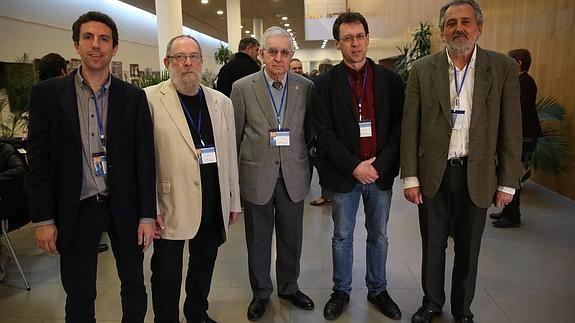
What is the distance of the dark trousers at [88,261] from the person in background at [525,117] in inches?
135

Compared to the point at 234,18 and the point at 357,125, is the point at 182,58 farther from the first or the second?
the point at 234,18

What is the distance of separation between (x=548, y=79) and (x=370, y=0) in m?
11.7

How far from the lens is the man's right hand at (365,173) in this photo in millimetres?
2150

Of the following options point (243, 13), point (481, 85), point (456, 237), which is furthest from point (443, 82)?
point (243, 13)

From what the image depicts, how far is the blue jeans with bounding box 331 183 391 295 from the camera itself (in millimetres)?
2320

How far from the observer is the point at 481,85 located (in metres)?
1.98

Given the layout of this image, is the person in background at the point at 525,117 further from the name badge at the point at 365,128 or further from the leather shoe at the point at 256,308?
the leather shoe at the point at 256,308

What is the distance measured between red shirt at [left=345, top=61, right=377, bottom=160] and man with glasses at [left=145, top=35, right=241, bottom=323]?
0.69 metres

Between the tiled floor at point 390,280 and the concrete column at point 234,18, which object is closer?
the tiled floor at point 390,280

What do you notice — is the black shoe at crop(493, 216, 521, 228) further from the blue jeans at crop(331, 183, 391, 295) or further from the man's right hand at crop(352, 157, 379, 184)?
the man's right hand at crop(352, 157, 379, 184)

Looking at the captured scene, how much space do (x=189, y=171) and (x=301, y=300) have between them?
3.80 feet

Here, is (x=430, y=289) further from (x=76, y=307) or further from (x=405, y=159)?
(x=76, y=307)

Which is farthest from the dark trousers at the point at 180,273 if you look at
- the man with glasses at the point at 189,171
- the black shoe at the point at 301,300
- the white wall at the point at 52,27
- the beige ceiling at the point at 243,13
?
the beige ceiling at the point at 243,13

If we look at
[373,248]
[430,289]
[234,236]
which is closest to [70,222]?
[373,248]
